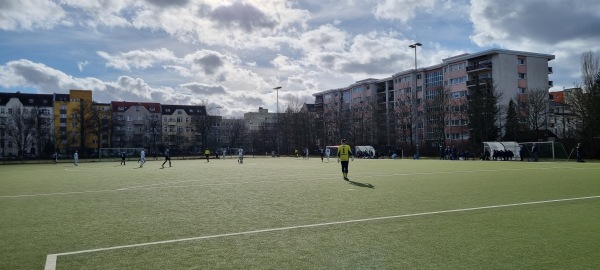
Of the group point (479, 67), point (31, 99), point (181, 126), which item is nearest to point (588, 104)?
point (479, 67)

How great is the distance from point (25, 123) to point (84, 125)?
11.5 metres

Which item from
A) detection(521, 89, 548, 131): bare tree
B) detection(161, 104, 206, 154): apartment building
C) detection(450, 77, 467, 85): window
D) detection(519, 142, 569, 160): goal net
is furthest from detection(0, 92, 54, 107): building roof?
detection(519, 142, 569, 160): goal net

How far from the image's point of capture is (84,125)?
97688 mm

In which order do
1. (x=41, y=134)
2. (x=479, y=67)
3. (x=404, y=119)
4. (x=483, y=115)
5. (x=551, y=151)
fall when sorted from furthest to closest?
1. (x=41, y=134)
2. (x=404, y=119)
3. (x=479, y=67)
4. (x=483, y=115)
5. (x=551, y=151)

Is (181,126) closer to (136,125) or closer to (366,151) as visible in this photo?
(136,125)

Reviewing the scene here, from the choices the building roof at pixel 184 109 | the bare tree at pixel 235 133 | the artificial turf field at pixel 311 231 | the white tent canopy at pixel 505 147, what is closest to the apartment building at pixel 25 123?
the building roof at pixel 184 109

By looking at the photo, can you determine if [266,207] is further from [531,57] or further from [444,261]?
[531,57]

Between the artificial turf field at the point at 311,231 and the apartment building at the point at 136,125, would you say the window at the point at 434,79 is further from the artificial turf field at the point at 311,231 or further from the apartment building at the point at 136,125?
the artificial turf field at the point at 311,231

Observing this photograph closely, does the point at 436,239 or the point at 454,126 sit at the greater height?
the point at 454,126

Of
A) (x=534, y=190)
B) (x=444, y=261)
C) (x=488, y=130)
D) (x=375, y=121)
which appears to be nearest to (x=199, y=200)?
(x=444, y=261)

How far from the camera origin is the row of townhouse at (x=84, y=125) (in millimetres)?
96731

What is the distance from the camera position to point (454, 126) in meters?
85.8

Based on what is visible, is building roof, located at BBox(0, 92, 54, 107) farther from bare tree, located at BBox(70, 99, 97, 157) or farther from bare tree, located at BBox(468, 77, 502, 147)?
bare tree, located at BBox(468, 77, 502, 147)

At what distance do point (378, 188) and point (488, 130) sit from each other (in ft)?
181
